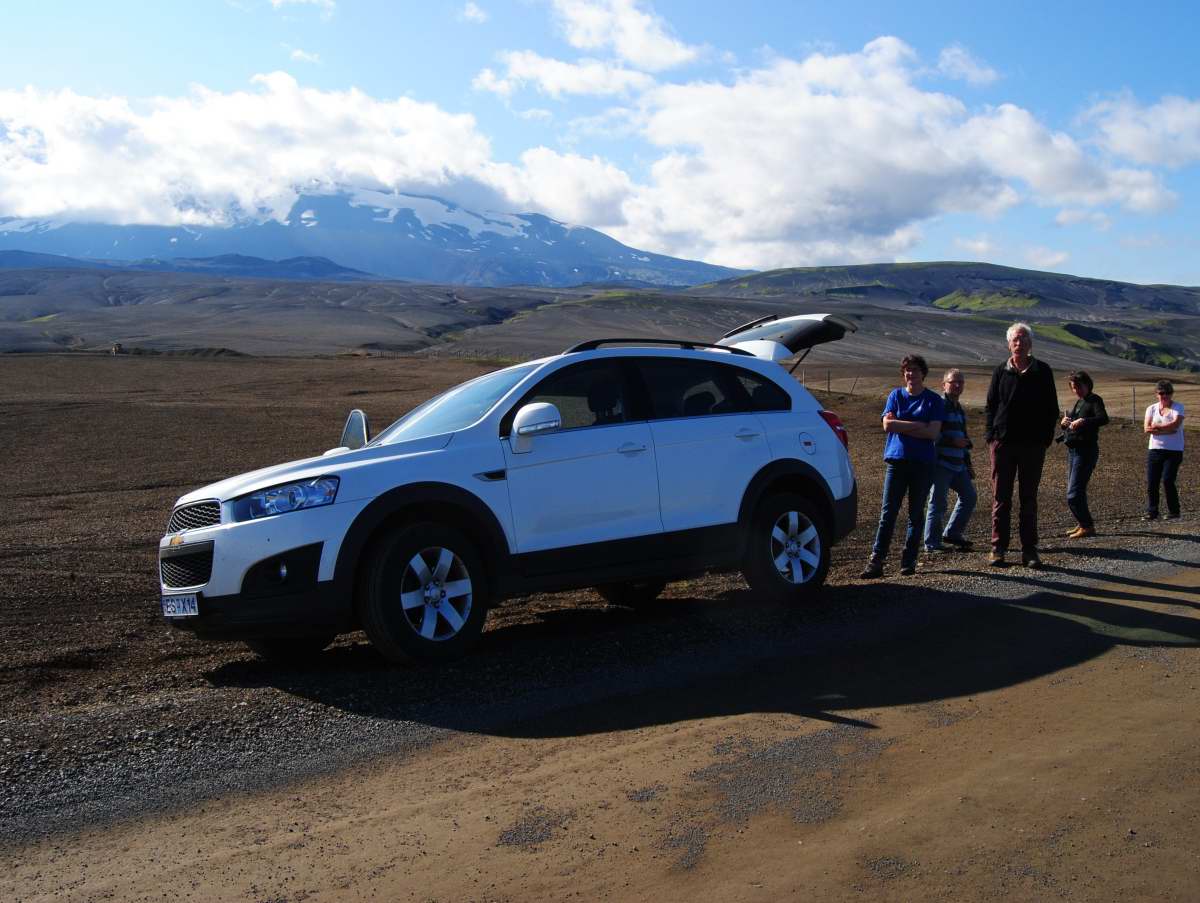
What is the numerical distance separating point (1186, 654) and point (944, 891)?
140 inches

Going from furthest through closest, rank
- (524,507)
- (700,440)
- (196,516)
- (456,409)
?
(700,440) < (456,409) < (524,507) < (196,516)

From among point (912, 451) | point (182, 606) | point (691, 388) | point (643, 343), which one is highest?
point (643, 343)

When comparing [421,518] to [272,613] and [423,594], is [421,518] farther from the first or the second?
[272,613]

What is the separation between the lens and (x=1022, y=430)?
370 inches

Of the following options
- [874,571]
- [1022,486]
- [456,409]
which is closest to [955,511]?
[1022,486]

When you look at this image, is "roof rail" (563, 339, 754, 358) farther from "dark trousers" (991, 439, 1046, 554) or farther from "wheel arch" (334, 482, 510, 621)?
"dark trousers" (991, 439, 1046, 554)

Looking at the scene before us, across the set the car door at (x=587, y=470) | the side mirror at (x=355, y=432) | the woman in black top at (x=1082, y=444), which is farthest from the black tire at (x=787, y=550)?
the woman in black top at (x=1082, y=444)

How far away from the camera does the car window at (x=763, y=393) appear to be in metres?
8.16

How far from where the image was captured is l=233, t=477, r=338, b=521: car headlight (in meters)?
6.27

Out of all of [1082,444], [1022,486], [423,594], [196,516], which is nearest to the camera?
[423,594]

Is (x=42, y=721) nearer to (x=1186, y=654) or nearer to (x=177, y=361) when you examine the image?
(x=1186, y=654)

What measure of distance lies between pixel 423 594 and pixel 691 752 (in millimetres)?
2059

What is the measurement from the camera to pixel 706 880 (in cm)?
376

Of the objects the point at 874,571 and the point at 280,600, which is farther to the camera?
the point at 874,571
